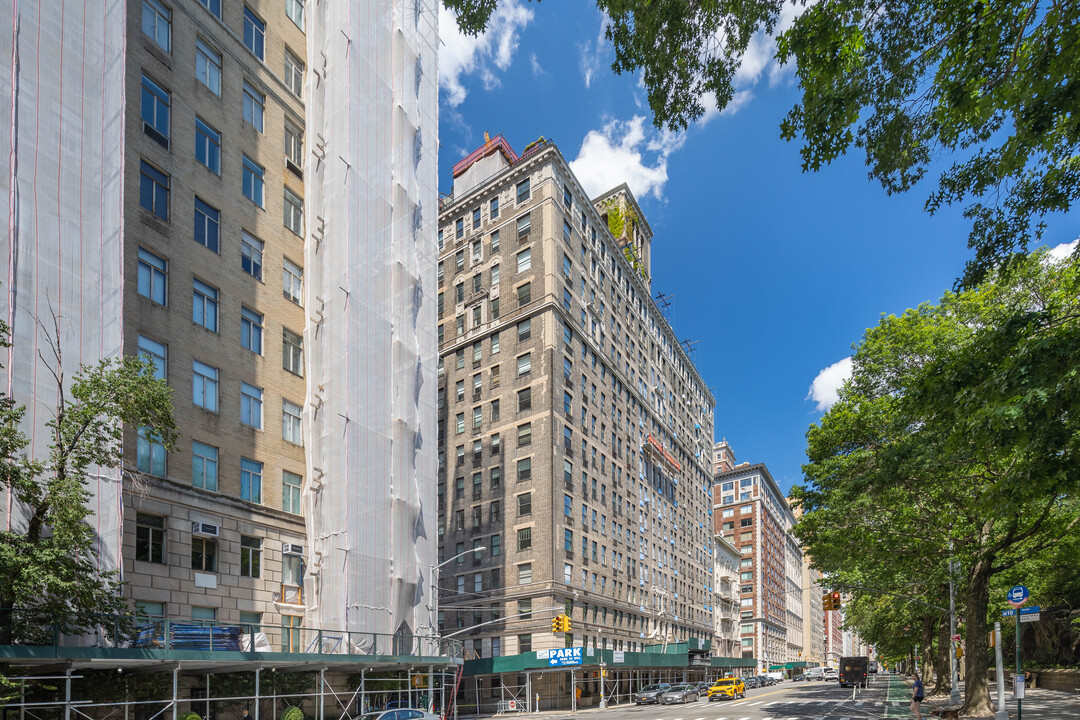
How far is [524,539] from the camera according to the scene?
57.4 m

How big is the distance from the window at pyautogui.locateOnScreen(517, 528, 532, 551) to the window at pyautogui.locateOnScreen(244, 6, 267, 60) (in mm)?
37730

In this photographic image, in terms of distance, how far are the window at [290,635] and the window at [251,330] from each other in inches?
420

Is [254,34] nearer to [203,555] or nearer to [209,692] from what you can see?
[203,555]

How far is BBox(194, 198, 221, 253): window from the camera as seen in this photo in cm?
2828

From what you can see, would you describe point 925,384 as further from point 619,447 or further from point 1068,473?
point 619,447

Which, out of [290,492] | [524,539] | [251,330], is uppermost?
[251,330]

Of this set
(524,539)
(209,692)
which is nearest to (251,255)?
(209,692)

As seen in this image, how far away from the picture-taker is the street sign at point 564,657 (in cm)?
4642

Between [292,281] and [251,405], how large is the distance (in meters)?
6.47

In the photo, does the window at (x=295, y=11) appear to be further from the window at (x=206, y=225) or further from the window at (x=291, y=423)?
the window at (x=291, y=423)

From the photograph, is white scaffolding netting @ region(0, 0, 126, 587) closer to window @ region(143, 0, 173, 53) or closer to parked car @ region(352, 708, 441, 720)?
window @ region(143, 0, 173, 53)

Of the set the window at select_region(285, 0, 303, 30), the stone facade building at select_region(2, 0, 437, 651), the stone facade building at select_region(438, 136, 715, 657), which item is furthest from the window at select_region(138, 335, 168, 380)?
the stone facade building at select_region(438, 136, 715, 657)

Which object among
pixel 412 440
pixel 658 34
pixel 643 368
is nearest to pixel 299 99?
pixel 412 440

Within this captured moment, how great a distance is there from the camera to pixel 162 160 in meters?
26.9
